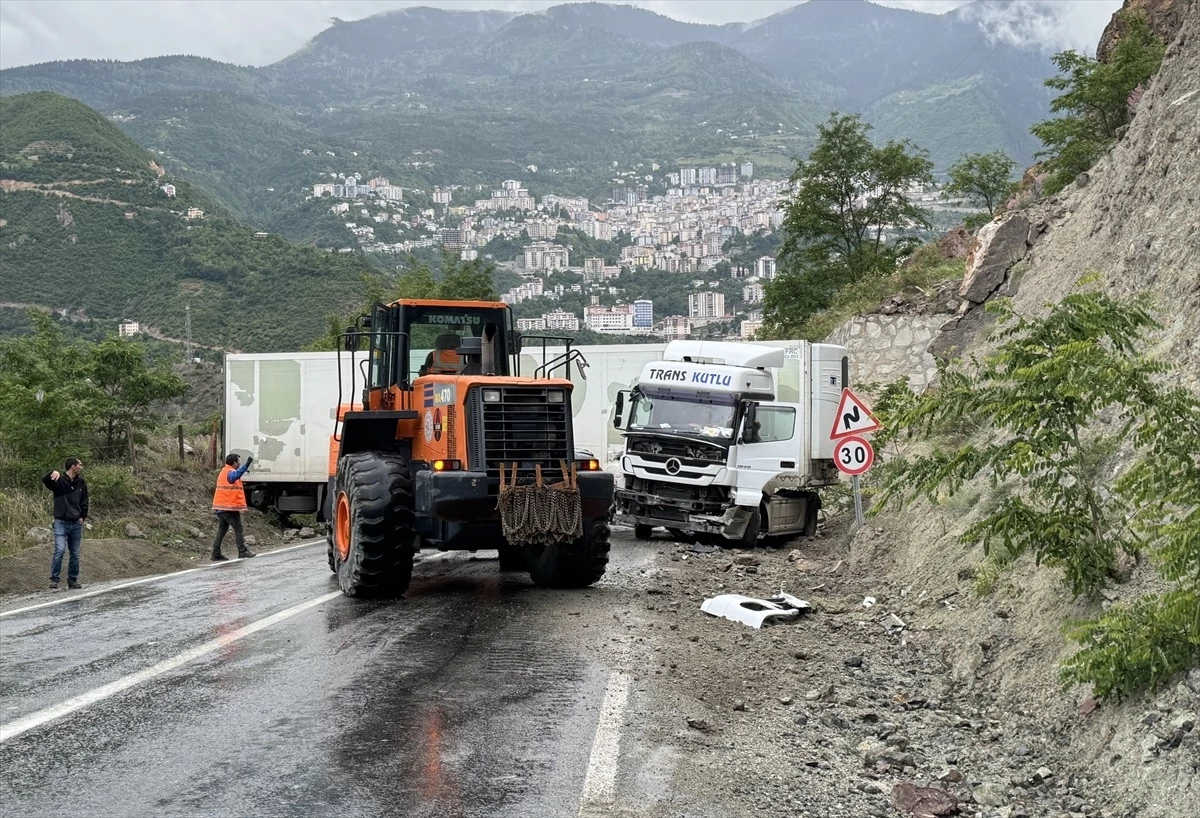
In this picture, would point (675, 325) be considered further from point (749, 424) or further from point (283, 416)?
point (749, 424)

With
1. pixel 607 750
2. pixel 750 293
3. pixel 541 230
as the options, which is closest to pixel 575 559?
pixel 607 750

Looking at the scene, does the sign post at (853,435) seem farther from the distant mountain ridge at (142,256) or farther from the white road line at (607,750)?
the distant mountain ridge at (142,256)

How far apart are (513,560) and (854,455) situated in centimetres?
515

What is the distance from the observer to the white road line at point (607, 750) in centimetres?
593

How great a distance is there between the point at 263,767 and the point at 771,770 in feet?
8.78

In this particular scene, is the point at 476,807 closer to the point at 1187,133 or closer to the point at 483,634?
the point at 483,634

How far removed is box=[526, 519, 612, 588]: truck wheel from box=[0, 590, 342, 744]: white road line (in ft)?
8.83

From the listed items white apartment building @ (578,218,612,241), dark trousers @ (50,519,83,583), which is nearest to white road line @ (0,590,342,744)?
dark trousers @ (50,519,83,583)

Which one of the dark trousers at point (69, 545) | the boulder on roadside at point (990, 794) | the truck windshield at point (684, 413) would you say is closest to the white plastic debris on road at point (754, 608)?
the boulder on roadside at point (990, 794)

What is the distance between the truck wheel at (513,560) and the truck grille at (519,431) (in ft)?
6.07

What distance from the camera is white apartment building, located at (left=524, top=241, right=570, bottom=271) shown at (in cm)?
13850

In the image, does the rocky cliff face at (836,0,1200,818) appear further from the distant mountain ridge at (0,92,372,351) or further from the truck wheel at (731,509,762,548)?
the distant mountain ridge at (0,92,372,351)

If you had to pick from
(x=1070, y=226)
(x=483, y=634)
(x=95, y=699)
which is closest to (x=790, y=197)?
(x=1070, y=226)

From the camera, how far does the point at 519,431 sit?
12.6 meters
